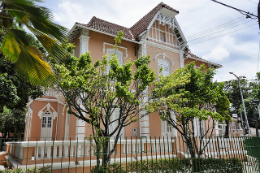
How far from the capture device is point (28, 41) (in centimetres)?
578

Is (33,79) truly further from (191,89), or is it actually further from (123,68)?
(191,89)

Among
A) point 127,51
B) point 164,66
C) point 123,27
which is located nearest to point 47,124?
point 127,51

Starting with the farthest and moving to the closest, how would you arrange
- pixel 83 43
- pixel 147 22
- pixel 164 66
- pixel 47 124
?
pixel 164 66 → pixel 147 22 → pixel 47 124 → pixel 83 43

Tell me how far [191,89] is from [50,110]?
9252 millimetres

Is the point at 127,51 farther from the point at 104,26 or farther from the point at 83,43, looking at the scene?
the point at 83,43

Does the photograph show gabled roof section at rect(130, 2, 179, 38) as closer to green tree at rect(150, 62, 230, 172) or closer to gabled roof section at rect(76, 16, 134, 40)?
gabled roof section at rect(76, 16, 134, 40)

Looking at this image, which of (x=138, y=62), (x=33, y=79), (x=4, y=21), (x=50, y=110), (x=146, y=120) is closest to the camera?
(x=33, y=79)

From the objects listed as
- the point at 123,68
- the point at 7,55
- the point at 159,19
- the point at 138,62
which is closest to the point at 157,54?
the point at 159,19

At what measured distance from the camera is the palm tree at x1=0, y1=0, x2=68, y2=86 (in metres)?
5.24

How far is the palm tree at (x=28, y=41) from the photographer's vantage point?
206 inches

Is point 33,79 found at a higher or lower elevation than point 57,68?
lower

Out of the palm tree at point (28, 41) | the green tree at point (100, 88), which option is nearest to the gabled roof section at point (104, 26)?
the green tree at point (100, 88)

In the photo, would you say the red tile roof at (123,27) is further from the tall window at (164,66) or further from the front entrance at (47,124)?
the front entrance at (47,124)

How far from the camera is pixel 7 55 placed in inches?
230
